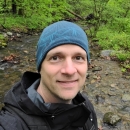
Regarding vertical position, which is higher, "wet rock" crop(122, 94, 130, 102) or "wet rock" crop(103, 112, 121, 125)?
"wet rock" crop(103, 112, 121, 125)

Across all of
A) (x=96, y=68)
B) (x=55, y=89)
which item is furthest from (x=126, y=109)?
(x=55, y=89)

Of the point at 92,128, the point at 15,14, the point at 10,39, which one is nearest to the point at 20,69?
the point at 10,39

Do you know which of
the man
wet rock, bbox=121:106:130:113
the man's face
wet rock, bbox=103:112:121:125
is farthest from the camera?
wet rock, bbox=121:106:130:113

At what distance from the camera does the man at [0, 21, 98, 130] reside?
1934 millimetres

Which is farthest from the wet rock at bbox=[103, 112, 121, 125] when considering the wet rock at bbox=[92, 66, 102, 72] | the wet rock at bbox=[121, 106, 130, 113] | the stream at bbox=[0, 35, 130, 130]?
the wet rock at bbox=[92, 66, 102, 72]

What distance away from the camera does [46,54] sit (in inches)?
84.1

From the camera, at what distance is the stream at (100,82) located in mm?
6363

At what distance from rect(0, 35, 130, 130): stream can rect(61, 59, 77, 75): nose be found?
4.01 metres

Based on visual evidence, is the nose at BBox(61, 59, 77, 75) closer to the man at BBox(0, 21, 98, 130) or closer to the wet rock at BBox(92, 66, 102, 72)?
the man at BBox(0, 21, 98, 130)

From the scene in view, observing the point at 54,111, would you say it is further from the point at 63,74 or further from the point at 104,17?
the point at 104,17

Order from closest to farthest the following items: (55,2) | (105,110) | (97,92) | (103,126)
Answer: (103,126) → (105,110) → (97,92) → (55,2)

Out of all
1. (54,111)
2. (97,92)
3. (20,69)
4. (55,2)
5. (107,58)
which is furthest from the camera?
(55,2)

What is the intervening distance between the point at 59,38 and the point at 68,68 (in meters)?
0.30

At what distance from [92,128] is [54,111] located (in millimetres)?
622
